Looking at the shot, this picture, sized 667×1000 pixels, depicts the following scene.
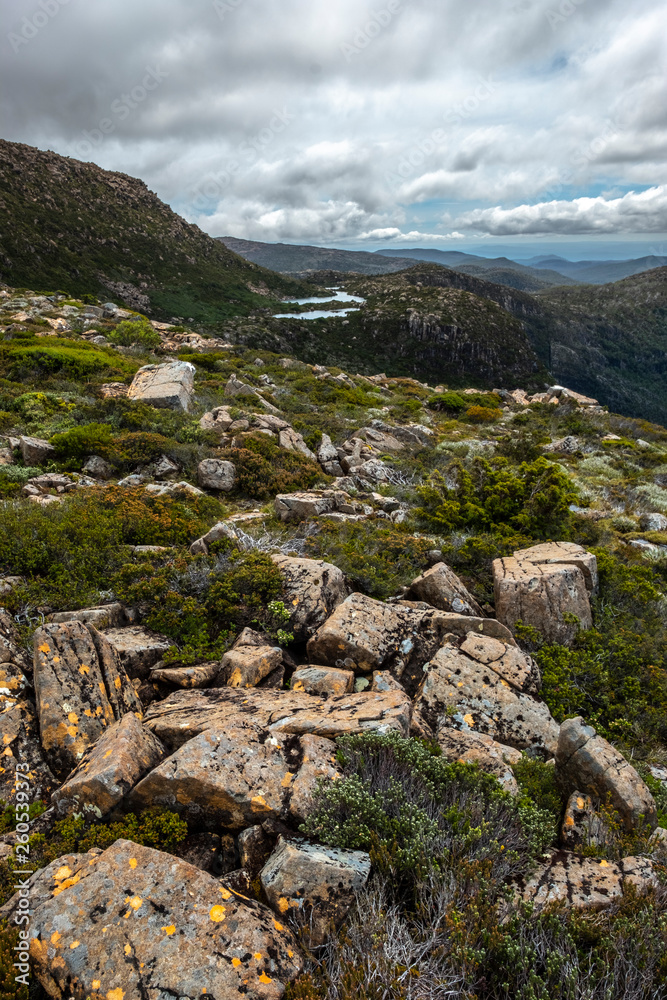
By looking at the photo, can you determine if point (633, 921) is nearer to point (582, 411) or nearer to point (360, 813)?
point (360, 813)

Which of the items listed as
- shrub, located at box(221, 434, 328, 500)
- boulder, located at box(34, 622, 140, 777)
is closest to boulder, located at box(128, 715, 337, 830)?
boulder, located at box(34, 622, 140, 777)

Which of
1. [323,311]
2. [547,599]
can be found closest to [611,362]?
[323,311]

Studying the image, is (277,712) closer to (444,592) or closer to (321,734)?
(321,734)

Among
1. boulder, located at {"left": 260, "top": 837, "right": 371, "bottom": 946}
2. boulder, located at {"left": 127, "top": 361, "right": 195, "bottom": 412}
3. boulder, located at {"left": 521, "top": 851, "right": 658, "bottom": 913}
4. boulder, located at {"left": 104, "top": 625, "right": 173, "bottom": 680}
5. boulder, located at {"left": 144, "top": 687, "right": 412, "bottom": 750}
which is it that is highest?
boulder, located at {"left": 127, "top": 361, "right": 195, "bottom": 412}

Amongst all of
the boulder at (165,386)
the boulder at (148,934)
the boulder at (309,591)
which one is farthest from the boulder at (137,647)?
the boulder at (165,386)

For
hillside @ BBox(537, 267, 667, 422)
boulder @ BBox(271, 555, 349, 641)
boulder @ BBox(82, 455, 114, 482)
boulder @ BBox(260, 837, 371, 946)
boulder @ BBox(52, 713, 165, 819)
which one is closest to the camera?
boulder @ BBox(260, 837, 371, 946)

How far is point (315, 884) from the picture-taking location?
10.0 feet

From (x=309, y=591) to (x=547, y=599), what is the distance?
3.49 metres

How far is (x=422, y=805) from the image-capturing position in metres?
3.71

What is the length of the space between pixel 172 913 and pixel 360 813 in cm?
142

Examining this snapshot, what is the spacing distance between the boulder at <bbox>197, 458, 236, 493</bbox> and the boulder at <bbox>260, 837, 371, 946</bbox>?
856 centimetres

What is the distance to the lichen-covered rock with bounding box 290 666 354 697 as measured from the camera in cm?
502

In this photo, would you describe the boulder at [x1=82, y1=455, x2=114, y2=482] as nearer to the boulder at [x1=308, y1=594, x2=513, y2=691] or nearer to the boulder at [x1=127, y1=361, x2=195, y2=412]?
the boulder at [x1=127, y1=361, x2=195, y2=412]

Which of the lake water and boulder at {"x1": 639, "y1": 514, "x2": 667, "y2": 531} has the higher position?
the lake water
